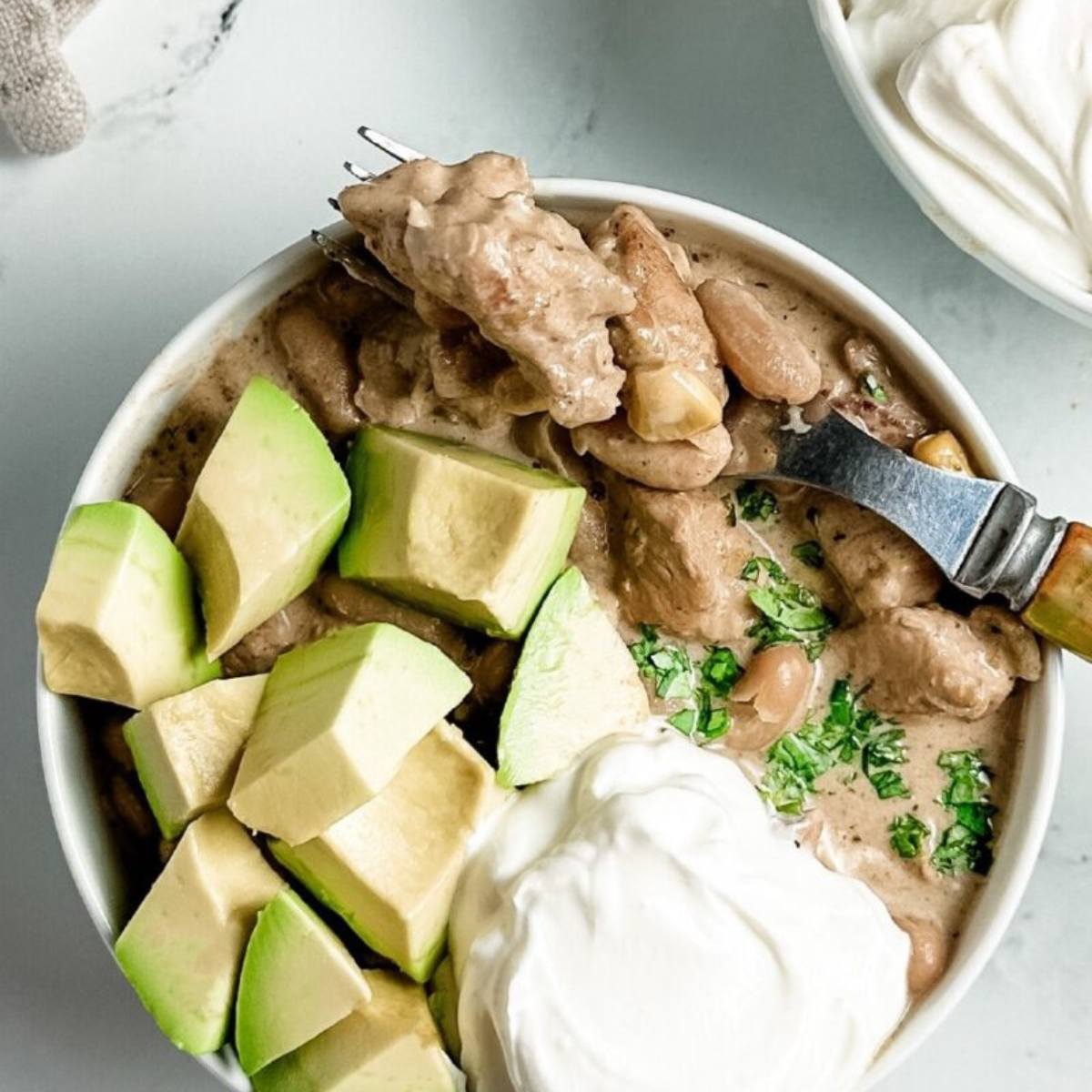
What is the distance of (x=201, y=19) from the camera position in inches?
100

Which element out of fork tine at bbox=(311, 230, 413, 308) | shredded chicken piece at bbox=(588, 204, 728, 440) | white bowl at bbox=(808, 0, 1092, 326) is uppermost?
white bowl at bbox=(808, 0, 1092, 326)

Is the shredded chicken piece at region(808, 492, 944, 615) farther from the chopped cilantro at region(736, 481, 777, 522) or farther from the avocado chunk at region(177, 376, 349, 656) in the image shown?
the avocado chunk at region(177, 376, 349, 656)

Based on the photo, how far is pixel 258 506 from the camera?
200 cm

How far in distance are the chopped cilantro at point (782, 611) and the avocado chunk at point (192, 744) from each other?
0.63m

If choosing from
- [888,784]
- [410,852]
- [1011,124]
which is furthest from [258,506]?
[1011,124]

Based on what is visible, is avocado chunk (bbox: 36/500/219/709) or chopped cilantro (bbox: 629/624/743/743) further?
chopped cilantro (bbox: 629/624/743/743)

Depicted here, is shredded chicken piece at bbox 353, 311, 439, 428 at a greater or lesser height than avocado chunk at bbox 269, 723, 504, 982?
greater

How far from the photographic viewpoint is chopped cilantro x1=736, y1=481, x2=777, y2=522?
7.39ft

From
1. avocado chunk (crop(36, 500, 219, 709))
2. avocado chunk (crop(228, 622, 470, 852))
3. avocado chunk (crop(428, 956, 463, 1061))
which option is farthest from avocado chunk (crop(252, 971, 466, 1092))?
avocado chunk (crop(36, 500, 219, 709))

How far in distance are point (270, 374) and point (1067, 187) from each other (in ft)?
3.45

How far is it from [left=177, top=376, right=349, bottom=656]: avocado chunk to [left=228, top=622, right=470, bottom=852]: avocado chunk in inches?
4.3

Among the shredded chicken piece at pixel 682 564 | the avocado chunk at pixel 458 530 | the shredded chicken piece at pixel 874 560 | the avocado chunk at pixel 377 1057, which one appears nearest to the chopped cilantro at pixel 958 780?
the shredded chicken piece at pixel 874 560

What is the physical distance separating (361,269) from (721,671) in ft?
2.18

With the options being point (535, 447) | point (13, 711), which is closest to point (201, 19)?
point (535, 447)
